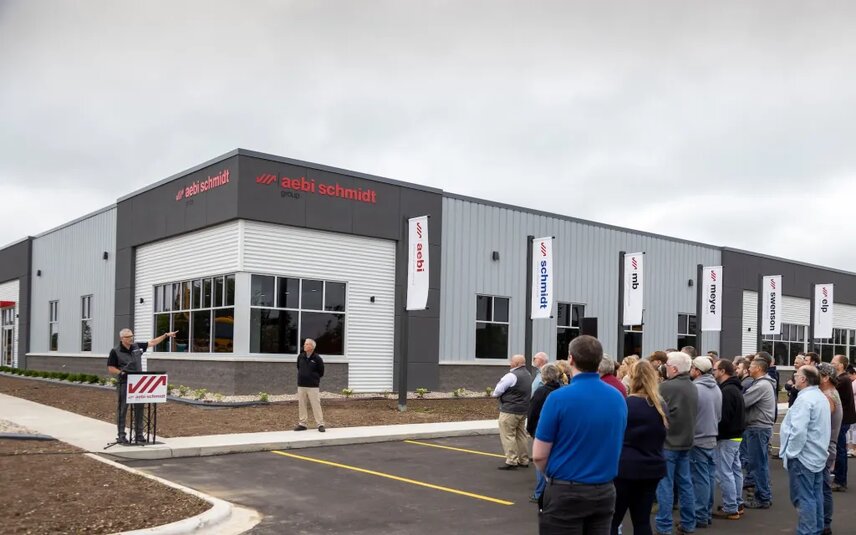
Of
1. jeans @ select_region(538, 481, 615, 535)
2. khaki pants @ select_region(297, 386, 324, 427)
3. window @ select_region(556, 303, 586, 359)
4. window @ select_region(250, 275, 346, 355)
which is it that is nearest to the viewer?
jeans @ select_region(538, 481, 615, 535)

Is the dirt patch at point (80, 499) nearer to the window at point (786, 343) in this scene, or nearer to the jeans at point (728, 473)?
the jeans at point (728, 473)

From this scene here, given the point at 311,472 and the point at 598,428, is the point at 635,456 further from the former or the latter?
the point at 311,472

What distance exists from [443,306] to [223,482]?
16.6 meters

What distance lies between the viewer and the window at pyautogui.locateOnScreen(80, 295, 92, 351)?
110ft

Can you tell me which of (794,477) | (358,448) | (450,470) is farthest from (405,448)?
(794,477)

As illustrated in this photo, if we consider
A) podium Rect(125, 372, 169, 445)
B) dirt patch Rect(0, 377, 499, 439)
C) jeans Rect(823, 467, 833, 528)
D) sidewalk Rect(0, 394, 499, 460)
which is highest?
podium Rect(125, 372, 169, 445)

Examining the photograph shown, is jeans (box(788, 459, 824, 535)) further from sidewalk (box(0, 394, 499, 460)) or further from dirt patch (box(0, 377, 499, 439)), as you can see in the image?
dirt patch (box(0, 377, 499, 439))

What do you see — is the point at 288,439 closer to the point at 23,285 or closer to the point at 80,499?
the point at 80,499

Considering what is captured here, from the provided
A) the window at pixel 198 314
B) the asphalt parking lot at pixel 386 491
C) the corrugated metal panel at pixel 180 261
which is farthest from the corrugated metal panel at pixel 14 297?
the asphalt parking lot at pixel 386 491

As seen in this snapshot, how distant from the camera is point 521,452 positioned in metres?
13.1

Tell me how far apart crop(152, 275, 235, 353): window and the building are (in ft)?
0.20

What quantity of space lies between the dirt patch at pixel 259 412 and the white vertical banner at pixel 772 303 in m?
13.3

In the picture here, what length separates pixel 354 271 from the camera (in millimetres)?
25703

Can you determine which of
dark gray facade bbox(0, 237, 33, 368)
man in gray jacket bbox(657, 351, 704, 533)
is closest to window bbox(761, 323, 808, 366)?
man in gray jacket bbox(657, 351, 704, 533)
